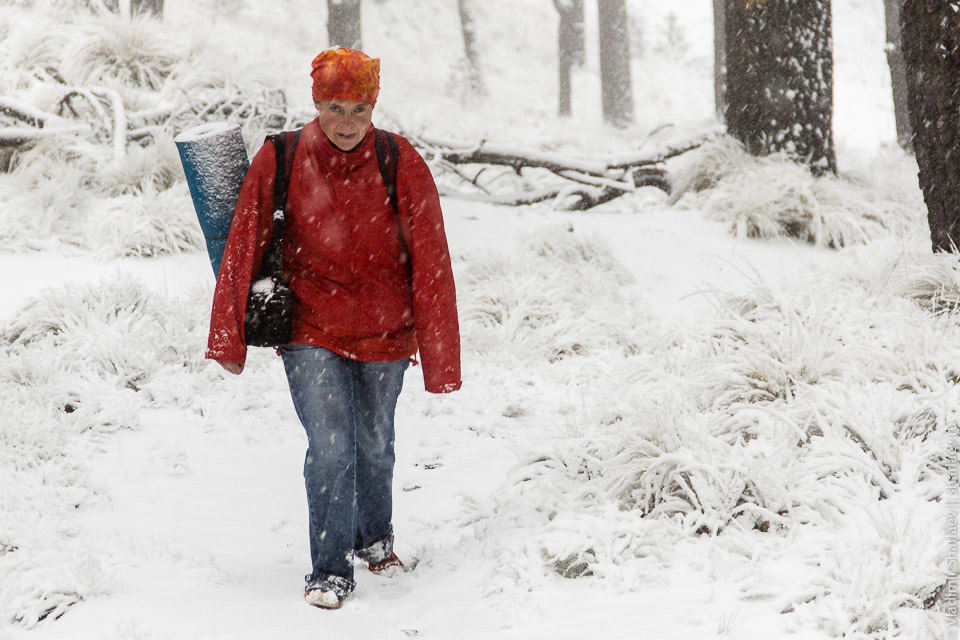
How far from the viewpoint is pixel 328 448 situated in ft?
9.98

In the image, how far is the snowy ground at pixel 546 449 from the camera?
2.89m

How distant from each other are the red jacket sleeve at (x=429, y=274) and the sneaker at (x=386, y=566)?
2.67 ft

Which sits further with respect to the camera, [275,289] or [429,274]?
[429,274]

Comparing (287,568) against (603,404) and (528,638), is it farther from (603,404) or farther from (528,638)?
(603,404)

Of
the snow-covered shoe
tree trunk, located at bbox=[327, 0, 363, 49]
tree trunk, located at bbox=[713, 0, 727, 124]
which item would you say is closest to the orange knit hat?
the snow-covered shoe

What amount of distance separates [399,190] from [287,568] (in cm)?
163

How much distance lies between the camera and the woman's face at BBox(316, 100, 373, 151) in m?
2.96

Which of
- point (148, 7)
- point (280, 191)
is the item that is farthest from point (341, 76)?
point (148, 7)

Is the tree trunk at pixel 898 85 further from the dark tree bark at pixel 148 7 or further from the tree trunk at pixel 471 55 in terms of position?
the dark tree bark at pixel 148 7

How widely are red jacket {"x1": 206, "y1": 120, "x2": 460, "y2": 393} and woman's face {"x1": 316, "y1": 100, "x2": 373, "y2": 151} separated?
0.05 m

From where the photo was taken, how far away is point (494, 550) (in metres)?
3.45

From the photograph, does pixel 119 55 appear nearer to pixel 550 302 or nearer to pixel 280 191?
pixel 550 302

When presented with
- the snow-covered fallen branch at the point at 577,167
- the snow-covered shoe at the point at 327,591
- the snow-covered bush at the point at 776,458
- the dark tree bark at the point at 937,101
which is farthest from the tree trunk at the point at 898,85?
the snow-covered shoe at the point at 327,591

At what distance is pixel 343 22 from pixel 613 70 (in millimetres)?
6433
